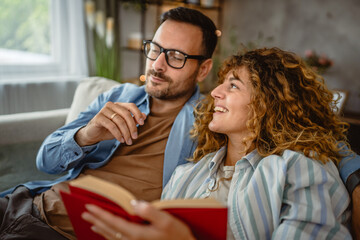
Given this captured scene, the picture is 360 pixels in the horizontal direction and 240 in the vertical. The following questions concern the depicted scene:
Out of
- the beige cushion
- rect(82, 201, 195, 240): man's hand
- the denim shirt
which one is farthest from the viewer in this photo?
the beige cushion

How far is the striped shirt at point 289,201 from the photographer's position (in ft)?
2.72

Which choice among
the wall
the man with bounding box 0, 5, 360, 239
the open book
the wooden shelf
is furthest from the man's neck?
the wall

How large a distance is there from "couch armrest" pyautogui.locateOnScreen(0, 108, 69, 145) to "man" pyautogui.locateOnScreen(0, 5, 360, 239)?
374 mm

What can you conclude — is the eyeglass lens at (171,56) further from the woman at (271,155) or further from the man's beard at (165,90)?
the woman at (271,155)

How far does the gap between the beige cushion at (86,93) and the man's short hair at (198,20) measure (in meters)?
0.56

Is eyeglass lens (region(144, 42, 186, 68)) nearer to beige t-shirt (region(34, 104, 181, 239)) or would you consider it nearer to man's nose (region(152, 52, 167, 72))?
man's nose (region(152, 52, 167, 72))

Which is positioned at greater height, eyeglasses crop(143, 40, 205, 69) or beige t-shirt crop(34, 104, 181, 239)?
eyeglasses crop(143, 40, 205, 69)

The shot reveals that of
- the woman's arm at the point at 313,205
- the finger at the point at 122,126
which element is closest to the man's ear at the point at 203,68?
the finger at the point at 122,126

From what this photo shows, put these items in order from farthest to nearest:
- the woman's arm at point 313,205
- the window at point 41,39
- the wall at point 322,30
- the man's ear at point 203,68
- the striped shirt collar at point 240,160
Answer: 1. the wall at point 322,30
2. the window at point 41,39
3. the man's ear at point 203,68
4. the striped shirt collar at point 240,160
5. the woman's arm at point 313,205

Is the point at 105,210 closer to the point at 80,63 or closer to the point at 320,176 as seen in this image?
the point at 320,176

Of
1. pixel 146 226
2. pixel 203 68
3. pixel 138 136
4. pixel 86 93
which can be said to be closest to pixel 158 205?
pixel 146 226

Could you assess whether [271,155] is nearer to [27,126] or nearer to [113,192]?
[113,192]

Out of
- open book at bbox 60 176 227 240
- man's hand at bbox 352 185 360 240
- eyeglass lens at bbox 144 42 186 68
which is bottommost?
man's hand at bbox 352 185 360 240

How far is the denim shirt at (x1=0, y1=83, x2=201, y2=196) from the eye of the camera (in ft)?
4.25
